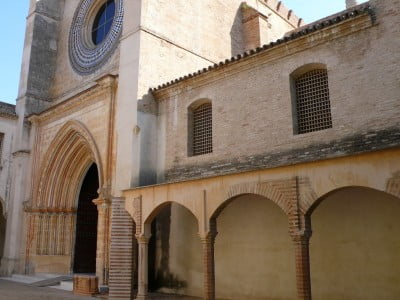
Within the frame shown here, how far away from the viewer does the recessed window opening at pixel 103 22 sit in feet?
49.6

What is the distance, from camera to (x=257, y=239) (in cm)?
966

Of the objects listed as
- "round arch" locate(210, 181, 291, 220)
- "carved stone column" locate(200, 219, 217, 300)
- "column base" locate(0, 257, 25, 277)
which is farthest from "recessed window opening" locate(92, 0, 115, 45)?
"carved stone column" locate(200, 219, 217, 300)

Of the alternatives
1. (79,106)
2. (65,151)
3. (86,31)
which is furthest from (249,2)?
(65,151)

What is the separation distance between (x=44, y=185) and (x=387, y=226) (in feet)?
37.7

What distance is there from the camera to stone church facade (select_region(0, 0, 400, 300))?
25.3 feet

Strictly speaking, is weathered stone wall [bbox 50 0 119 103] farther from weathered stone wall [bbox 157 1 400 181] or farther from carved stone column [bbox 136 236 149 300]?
carved stone column [bbox 136 236 149 300]

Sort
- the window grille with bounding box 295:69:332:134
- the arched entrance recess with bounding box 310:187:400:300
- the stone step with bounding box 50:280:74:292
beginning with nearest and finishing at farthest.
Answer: the arched entrance recess with bounding box 310:187:400:300
the window grille with bounding box 295:69:332:134
the stone step with bounding box 50:280:74:292

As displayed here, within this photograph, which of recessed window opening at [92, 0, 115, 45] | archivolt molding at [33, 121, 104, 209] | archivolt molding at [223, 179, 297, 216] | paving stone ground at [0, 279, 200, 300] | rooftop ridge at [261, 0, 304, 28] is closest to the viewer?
archivolt molding at [223, 179, 297, 216]

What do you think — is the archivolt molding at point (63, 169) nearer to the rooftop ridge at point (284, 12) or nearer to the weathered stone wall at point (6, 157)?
the weathered stone wall at point (6, 157)

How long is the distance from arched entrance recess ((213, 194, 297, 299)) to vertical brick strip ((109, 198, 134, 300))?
6.78 ft

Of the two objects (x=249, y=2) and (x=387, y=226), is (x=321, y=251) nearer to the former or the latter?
(x=387, y=226)

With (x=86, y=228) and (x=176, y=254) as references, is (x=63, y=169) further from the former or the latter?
(x=176, y=254)

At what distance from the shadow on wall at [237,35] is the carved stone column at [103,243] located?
703 cm

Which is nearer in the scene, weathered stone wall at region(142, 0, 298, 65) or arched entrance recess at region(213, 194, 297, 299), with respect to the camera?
arched entrance recess at region(213, 194, 297, 299)
